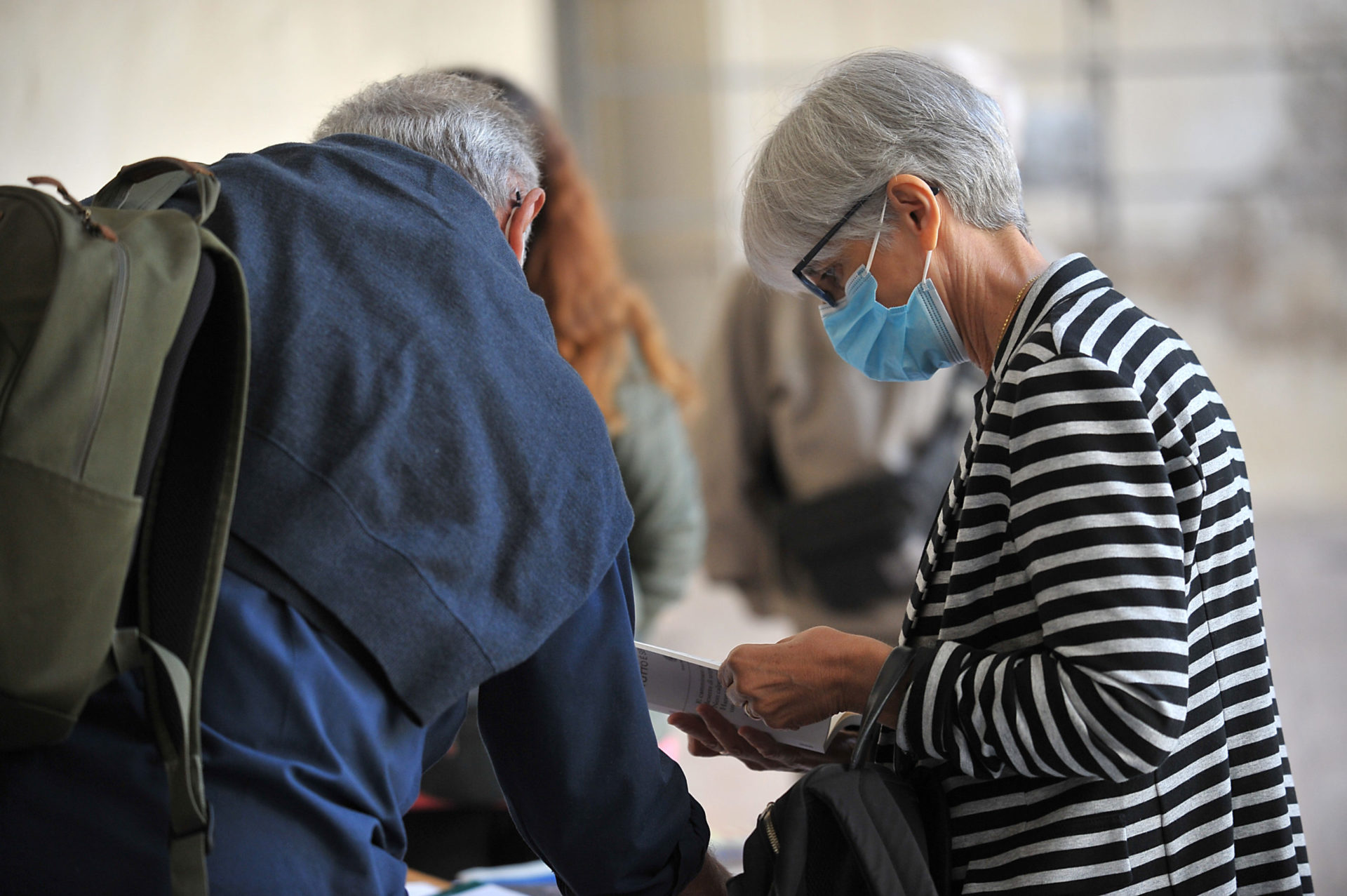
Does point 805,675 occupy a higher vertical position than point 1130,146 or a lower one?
lower

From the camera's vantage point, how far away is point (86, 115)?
2.09m

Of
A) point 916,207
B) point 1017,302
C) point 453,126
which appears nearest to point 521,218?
point 453,126

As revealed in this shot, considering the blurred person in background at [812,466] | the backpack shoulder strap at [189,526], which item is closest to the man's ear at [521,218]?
the backpack shoulder strap at [189,526]

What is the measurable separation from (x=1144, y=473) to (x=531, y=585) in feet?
1.69

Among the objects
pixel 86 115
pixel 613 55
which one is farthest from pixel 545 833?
pixel 613 55

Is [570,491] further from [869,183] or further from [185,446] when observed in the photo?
[869,183]

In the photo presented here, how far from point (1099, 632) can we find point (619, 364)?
141cm

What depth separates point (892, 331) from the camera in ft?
4.15

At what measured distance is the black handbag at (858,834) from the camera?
3.30ft

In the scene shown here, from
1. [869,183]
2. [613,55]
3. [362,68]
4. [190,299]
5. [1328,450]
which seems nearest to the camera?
[190,299]

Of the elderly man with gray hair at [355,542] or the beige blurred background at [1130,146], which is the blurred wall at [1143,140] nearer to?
the beige blurred background at [1130,146]

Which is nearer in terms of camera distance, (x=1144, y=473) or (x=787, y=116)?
(x=1144, y=473)

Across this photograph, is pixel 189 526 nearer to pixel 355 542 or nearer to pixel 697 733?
pixel 355 542

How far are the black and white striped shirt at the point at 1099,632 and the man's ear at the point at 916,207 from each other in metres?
0.13
